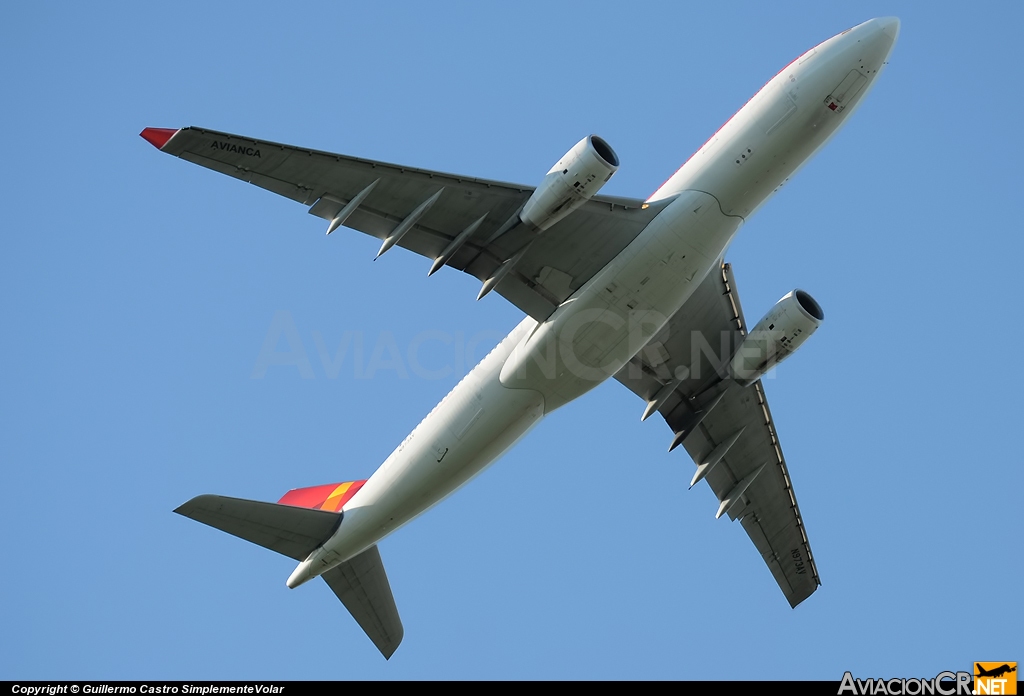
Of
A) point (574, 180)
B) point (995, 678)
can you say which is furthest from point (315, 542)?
point (995, 678)

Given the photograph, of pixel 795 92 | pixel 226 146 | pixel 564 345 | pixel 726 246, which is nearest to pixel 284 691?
pixel 564 345

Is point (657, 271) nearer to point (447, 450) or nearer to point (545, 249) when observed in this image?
point (545, 249)

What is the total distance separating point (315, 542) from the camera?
1225 inches

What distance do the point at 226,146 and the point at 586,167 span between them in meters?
8.47

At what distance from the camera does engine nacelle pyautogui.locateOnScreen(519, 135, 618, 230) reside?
26703mm

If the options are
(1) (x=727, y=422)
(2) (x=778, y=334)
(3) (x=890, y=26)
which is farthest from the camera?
(1) (x=727, y=422)

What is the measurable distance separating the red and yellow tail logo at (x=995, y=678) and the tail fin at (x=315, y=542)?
1586cm

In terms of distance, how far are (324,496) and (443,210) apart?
381 inches

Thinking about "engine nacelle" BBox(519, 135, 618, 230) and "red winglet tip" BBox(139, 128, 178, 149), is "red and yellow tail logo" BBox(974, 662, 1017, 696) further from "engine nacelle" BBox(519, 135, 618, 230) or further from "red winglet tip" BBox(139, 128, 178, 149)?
"red winglet tip" BBox(139, 128, 178, 149)

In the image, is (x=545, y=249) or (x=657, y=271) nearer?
(x=657, y=271)

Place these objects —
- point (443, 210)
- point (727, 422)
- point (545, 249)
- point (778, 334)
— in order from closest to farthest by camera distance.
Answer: point (443, 210) < point (545, 249) < point (778, 334) < point (727, 422)

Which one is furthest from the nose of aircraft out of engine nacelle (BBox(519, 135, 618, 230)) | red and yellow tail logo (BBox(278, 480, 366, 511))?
red and yellow tail logo (BBox(278, 480, 366, 511))

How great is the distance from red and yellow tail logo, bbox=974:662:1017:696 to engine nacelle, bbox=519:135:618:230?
14.2 m

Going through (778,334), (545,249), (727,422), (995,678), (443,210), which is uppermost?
(443,210)
